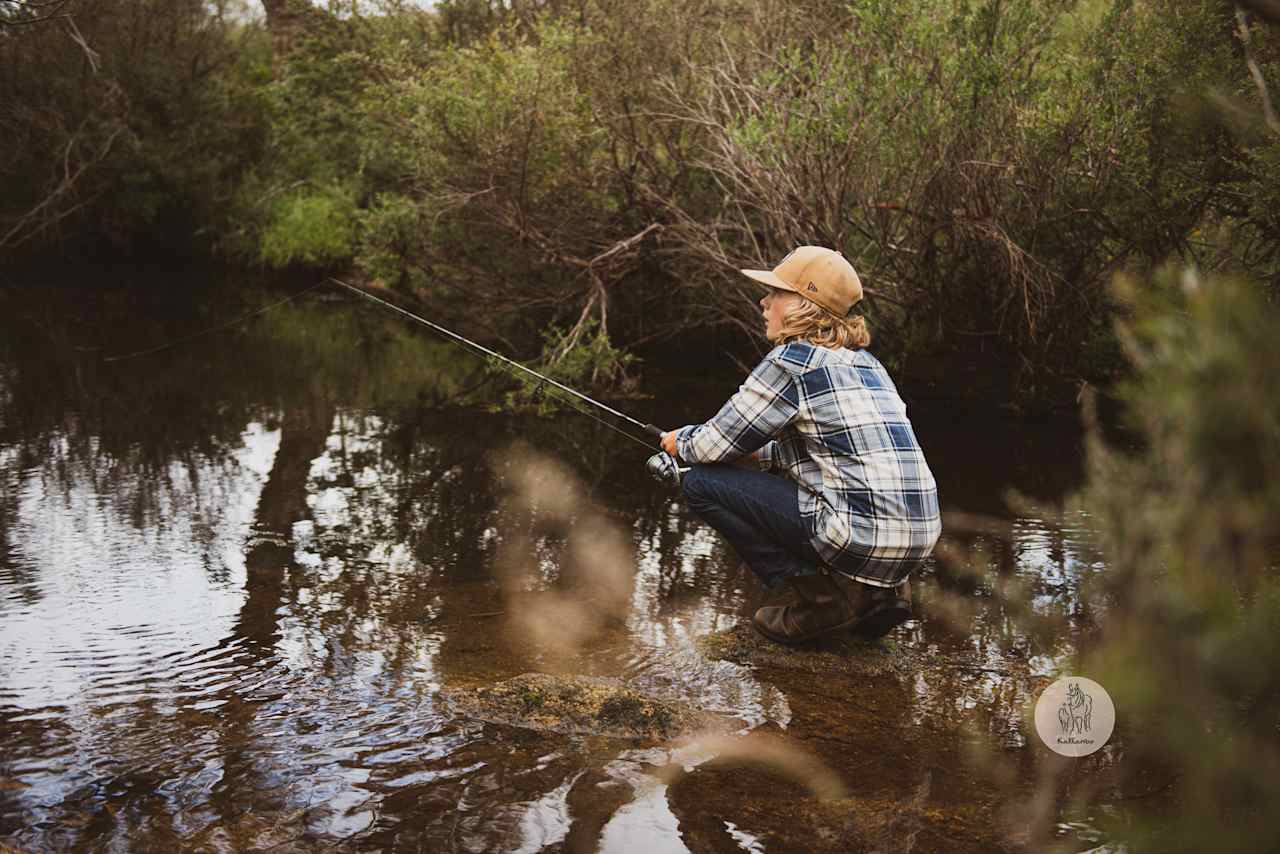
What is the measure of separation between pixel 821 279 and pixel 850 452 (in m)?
0.58

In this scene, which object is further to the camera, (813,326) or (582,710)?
(813,326)

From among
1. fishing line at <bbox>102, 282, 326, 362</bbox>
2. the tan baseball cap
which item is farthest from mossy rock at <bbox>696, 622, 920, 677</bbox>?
fishing line at <bbox>102, 282, 326, 362</bbox>

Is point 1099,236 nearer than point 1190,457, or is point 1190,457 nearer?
point 1190,457

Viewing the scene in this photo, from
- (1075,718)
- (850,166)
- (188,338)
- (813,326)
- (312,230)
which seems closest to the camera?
(1075,718)

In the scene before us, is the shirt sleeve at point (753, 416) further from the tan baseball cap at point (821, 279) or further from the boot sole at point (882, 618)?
the boot sole at point (882, 618)

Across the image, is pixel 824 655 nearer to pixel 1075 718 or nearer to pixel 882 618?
pixel 882 618

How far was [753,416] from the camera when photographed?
12.9ft

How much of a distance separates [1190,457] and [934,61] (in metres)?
7.03

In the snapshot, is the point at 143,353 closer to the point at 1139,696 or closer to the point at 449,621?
the point at 449,621

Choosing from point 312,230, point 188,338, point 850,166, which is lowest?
point 188,338

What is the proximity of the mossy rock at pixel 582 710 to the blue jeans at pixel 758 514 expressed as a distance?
0.64 m

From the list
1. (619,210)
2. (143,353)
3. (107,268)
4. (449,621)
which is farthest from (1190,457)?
(107,268)

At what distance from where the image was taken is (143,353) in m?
11.9

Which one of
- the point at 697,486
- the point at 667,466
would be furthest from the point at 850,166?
the point at 697,486
